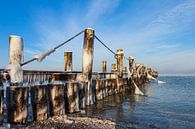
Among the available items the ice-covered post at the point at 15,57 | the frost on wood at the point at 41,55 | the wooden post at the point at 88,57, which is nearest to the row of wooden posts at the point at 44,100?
the wooden post at the point at 88,57

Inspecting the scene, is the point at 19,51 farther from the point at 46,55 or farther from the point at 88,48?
the point at 88,48

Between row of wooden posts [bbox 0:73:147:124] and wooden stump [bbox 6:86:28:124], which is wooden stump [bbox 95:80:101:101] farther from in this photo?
wooden stump [bbox 6:86:28:124]

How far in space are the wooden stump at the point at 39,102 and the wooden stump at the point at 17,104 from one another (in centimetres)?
32

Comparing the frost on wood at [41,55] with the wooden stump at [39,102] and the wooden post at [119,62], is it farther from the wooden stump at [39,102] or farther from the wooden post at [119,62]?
the wooden post at [119,62]

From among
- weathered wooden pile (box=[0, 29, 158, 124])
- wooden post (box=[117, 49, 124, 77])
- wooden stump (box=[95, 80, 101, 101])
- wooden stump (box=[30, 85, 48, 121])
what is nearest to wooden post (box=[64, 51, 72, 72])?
wooden post (box=[117, 49, 124, 77])

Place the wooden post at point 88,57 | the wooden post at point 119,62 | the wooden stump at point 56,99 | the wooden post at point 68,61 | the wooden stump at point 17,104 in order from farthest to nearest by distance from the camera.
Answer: the wooden post at point 68,61, the wooden post at point 119,62, the wooden post at point 88,57, the wooden stump at point 56,99, the wooden stump at point 17,104

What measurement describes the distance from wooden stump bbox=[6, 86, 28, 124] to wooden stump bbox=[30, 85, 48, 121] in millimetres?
317

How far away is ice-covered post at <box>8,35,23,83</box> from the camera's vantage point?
598 cm

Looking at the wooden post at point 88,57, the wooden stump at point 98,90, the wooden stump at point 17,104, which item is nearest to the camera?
the wooden stump at point 17,104

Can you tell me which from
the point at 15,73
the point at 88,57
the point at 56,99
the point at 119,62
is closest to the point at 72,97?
the point at 56,99

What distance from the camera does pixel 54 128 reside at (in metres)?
5.75

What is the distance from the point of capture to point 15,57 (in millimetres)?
6078

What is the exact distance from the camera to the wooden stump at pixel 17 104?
5516 mm

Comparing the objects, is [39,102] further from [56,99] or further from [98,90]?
[98,90]
